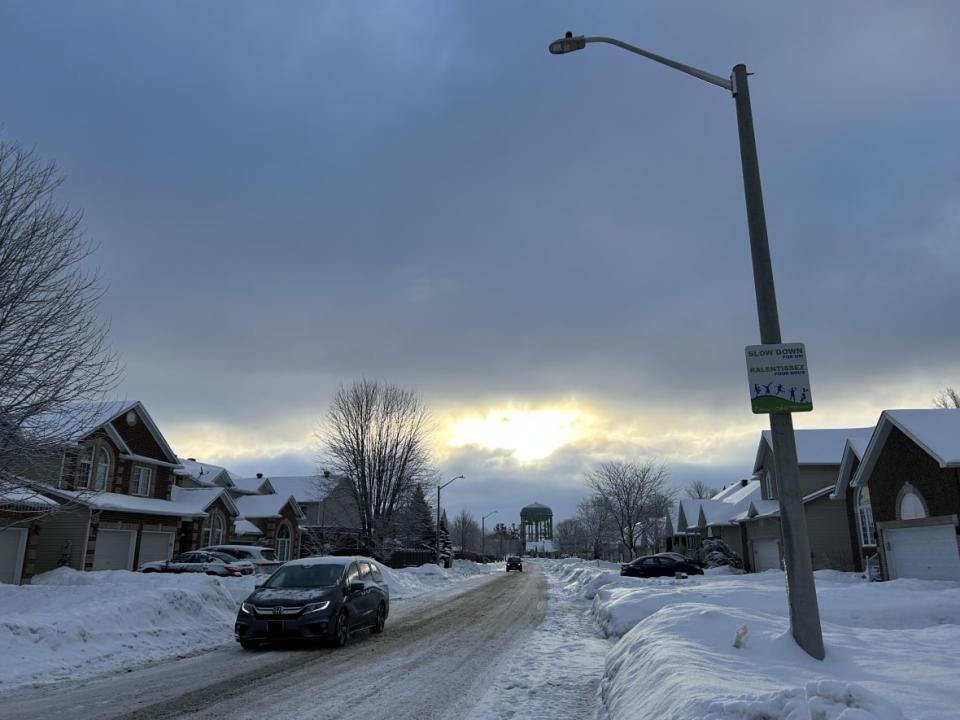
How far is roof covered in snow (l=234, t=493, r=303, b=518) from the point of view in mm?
51562

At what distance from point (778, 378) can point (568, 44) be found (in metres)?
4.89

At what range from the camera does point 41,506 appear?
86.4ft

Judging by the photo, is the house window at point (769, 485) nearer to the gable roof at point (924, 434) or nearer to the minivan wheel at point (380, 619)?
the gable roof at point (924, 434)

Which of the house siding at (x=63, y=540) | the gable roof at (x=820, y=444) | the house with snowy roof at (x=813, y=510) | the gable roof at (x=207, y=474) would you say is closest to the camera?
the house siding at (x=63, y=540)

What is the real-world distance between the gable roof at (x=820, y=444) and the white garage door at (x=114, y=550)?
34.5m

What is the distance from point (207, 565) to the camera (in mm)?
28391

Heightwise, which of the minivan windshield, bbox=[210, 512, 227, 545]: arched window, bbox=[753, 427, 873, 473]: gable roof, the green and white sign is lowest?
the minivan windshield

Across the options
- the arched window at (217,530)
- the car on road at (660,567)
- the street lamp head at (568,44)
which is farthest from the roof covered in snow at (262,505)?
the street lamp head at (568,44)

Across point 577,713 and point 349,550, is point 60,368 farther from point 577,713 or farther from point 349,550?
point 349,550

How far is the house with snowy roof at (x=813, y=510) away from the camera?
1353 inches

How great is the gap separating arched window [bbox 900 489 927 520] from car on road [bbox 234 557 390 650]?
61.6 feet

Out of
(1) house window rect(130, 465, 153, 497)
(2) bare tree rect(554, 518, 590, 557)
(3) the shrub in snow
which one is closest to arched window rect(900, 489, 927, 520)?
(3) the shrub in snow

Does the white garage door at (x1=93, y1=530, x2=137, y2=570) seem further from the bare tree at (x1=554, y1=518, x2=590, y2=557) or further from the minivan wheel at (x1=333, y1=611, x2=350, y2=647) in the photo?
the bare tree at (x1=554, y1=518, x2=590, y2=557)

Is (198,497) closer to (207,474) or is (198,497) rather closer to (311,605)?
(207,474)
